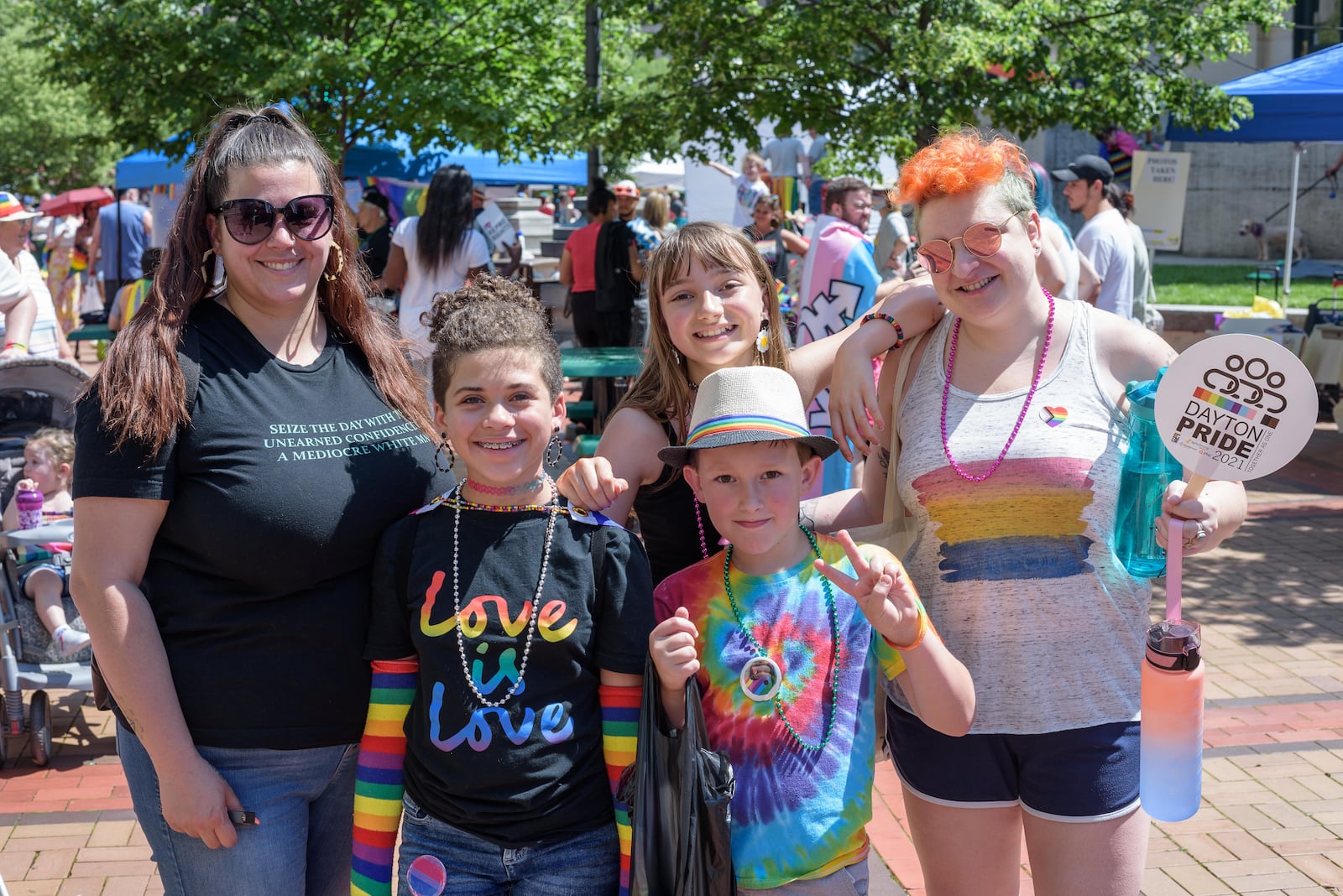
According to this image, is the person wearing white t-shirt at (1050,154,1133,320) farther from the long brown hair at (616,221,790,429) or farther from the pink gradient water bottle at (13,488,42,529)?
the pink gradient water bottle at (13,488,42,529)

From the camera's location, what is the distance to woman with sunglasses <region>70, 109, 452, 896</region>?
203 centimetres

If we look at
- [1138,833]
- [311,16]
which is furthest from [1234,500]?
[311,16]

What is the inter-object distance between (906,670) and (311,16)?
11051 mm

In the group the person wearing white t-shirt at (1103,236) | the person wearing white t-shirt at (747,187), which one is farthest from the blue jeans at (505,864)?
the person wearing white t-shirt at (747,187)

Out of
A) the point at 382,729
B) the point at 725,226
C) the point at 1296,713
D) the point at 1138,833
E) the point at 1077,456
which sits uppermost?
the point at 725,226

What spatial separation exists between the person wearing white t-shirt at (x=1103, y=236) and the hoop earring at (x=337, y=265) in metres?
6.83

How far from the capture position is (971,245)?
88.5 inches

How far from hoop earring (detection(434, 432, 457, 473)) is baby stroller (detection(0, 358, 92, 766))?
9.48 ft

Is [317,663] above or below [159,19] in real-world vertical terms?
below

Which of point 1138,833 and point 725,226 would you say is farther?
point 725,226

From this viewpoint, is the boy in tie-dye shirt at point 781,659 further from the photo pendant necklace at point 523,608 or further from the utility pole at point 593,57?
the utility pole at point 593,57

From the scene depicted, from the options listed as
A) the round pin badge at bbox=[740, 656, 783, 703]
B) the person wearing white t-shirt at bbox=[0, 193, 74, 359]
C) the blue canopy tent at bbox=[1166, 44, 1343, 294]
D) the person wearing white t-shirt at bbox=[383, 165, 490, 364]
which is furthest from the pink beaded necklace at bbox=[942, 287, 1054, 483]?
the blue canopy tent at bbox=[1166, 44, 1343, 294]

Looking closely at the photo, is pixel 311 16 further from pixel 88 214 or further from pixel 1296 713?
pixel 1296 713

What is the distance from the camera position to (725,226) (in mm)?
2613
